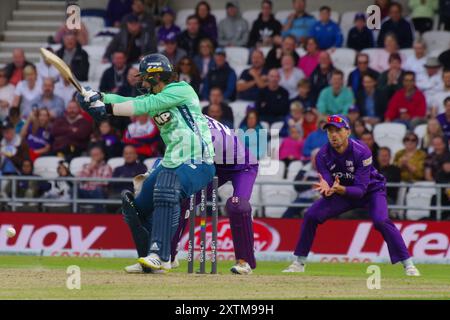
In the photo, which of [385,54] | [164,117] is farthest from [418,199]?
[164,117]

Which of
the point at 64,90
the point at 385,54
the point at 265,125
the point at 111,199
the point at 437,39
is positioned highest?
the point at 437,39

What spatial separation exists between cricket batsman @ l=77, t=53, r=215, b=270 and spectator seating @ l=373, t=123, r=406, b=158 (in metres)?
8.35

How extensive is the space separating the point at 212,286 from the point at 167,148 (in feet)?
5.92

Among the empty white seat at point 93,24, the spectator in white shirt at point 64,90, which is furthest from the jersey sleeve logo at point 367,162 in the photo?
the empty white seat at point 93,24

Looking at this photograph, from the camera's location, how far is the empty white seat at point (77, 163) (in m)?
22.7

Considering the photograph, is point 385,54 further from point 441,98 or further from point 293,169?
point 293,169

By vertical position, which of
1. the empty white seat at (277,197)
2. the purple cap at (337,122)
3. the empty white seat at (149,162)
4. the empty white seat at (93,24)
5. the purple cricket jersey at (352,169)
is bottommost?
the empty white seat at (277,197)

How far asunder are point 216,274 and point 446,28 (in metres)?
11.2

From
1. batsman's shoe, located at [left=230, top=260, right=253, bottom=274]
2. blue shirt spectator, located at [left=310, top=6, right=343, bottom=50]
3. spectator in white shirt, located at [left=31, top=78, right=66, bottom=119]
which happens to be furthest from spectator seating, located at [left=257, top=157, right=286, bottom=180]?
batsman's shoe, located at [left=230, top=260, right=253, bottom=274]

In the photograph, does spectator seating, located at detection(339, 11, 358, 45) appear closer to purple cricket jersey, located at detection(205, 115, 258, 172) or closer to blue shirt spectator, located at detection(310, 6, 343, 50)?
blue shirt spectator, located at detection(310, 6, 343, 50)

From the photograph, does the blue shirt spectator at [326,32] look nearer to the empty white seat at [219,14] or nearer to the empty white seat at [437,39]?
the empty white seat at [437,39]

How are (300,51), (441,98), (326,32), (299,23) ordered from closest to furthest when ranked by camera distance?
(441,98)
(326,32)
(300,51)
(299,23)

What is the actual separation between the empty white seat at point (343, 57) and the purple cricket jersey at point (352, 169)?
8174mm

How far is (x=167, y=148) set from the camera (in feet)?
45.8
